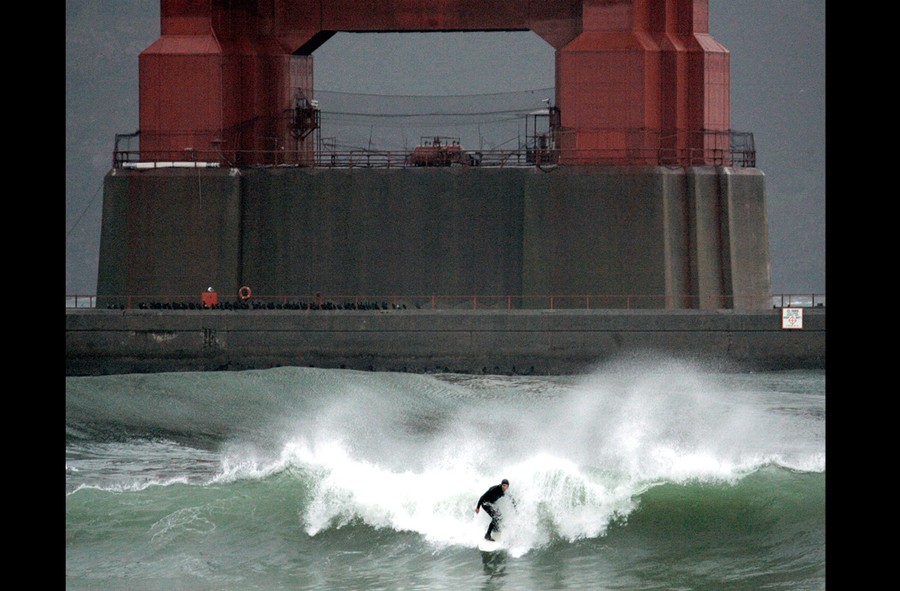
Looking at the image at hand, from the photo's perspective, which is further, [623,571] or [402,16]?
[402,16]

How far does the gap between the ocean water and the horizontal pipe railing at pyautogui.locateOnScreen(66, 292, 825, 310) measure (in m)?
9.97

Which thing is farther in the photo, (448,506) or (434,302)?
(434,302)

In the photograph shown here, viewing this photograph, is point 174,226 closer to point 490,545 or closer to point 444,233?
point 444,233

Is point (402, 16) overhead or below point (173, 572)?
overhead

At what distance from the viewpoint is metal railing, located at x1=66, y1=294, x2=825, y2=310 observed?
3775 centimetres

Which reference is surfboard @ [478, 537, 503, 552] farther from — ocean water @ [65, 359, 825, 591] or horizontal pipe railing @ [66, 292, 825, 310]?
horizontal pipe railing @ [66, 292, 825, 310]

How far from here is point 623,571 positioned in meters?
13.5

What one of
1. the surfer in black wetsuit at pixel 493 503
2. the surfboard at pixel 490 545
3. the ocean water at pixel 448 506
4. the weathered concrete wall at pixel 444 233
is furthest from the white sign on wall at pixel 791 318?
the surfboard at pixel 490 545

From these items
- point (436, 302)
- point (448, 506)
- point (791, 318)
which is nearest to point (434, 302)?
point (436, 302)

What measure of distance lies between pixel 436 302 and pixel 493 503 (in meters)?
25.8

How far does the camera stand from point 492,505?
13.7 m

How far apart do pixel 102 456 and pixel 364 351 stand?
48.1 feet
